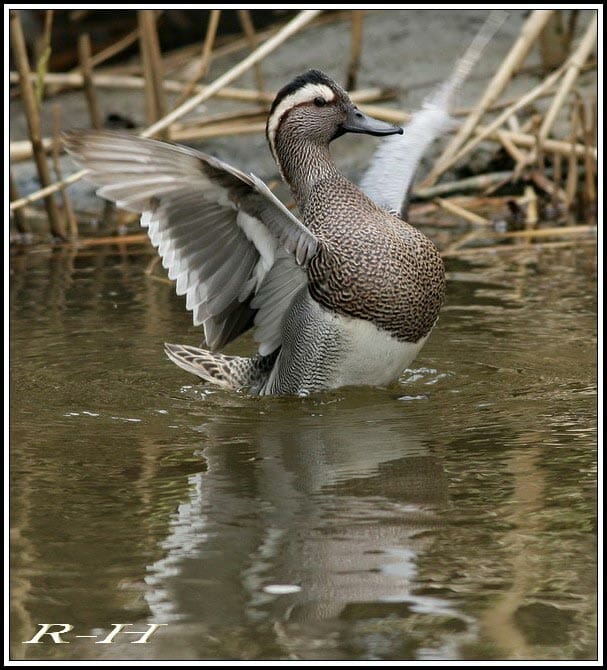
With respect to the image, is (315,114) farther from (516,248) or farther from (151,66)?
(151,66)

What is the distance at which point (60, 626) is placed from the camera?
2.64 meters

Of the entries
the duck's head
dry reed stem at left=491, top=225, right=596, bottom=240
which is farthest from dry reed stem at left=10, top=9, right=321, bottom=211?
dry reed stem at left=491, top=225, right=596, bottom=240

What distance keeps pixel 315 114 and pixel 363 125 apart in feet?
0.61

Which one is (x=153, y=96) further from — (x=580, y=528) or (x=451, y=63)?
(x=580, y=528)

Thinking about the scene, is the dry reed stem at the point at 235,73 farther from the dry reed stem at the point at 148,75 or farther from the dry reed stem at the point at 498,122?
the dry reed stem at the point at 498,122

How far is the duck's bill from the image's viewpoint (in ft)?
15.3

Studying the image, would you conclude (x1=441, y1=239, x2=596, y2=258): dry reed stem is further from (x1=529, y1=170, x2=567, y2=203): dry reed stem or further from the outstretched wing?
the outstretched wing

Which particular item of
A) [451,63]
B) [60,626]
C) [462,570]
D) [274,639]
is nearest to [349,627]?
[274,639]

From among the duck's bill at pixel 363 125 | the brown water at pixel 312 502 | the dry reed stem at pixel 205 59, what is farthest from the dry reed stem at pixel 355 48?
the duck's bill at pixel 363 125

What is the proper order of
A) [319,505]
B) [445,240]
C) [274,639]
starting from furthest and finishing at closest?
[445,240], [319,505], [274,639]

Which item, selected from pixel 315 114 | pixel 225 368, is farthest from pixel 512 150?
pixel 225 368

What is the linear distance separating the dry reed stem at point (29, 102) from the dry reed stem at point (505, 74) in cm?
226

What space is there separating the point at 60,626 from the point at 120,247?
4866 millimetres

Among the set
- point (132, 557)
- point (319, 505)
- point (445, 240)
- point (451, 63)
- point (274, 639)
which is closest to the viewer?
point (274, 639)
